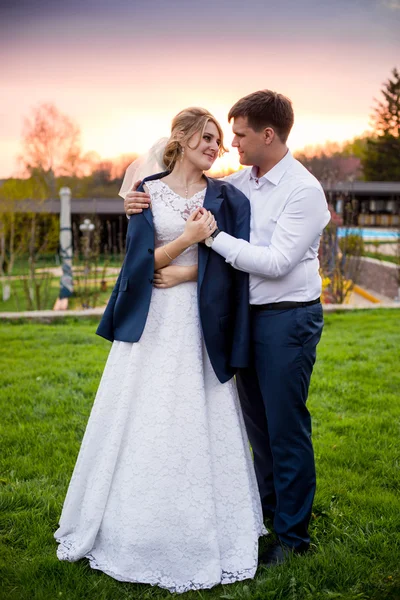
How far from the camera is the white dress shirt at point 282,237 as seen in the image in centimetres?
270

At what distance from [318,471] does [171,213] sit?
75.5 inches

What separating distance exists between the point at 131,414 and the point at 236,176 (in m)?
1.23

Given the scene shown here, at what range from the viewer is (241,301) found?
2.87 metres

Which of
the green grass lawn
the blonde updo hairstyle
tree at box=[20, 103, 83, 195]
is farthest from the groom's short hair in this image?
tree at box=[20, 103, 83, 195]

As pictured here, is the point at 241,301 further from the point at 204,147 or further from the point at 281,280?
the point at 204,147

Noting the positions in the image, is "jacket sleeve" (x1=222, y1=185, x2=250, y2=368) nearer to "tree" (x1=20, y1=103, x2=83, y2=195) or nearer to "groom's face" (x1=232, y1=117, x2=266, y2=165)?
"groom's face" (x1=232, y1=117, x2=266, y2=165)

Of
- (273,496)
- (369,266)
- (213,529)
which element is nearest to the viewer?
(213,529)

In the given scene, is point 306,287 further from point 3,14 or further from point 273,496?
point 3,14

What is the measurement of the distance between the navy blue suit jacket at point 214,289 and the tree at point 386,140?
4151cm

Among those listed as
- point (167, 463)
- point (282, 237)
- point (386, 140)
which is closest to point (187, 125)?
point (282, 237)

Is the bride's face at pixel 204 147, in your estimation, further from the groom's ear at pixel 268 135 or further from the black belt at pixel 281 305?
the black belt at pixel 281 305

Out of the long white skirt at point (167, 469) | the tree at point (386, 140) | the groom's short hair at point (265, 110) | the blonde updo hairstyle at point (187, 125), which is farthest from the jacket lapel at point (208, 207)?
the tree at point (386, 140)

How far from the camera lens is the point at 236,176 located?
3.11m

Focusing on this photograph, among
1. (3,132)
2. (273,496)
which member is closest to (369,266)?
(273,496)
